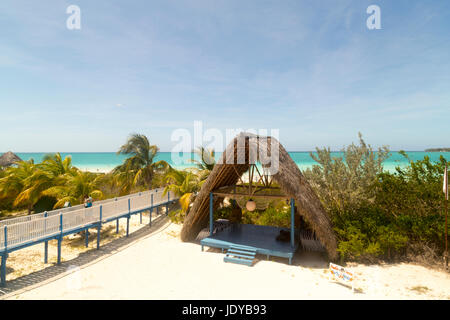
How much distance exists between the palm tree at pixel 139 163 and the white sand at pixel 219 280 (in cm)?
912

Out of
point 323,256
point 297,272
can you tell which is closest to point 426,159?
point 323,256

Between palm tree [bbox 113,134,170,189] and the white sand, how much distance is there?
9.12 m

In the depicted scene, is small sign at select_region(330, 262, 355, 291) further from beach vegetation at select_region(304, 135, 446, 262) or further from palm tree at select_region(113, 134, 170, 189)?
palm tree at select_region(113, 134, 170, 189)

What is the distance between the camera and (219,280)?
7.73 m

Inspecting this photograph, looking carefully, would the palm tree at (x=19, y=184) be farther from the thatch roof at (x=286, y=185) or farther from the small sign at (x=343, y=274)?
the small sign at (x=343, y=274)

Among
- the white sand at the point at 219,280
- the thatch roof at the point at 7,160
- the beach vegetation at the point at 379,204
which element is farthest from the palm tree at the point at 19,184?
the beach vegetation at the point at 379,204

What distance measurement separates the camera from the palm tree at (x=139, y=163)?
18266mm

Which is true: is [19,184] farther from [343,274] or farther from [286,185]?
[343,274]

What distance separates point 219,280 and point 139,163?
1352 cm

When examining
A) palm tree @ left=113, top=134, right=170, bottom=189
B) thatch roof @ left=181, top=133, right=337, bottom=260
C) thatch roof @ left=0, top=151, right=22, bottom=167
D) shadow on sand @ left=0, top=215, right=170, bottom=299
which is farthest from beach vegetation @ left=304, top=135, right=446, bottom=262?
thatch roof @ left=0, top=151, right=22, bottom=167

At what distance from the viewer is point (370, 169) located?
1246 centimetres

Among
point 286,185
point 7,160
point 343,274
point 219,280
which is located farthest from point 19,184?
point 343,274
